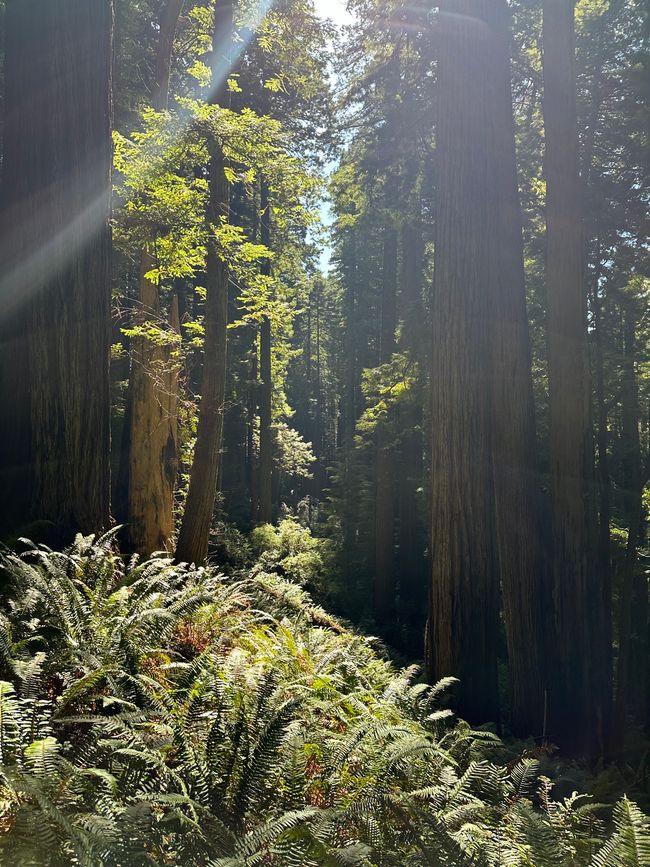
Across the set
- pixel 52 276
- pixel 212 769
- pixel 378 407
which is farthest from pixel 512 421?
pixel 378 407

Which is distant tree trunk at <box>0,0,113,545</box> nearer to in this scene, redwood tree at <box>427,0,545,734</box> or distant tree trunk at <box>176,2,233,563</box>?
redwood tree at <box>427,0,545,734</box>

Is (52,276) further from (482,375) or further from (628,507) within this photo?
(628,507)

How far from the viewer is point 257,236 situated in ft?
78.4

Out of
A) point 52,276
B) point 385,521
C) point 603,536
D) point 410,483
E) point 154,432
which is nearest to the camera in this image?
point 52,276

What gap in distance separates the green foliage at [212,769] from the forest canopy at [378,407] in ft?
0.06

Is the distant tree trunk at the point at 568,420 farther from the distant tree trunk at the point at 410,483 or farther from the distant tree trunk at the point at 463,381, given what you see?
the distant tree trunk at the point at 410,483

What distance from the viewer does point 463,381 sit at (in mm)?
6375

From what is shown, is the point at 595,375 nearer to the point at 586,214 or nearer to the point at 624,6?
the point at 586,214

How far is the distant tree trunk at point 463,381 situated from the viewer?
6.11 metres

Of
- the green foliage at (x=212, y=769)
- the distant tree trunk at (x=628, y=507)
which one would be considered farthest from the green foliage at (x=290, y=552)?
the green foliage at (x=212, y=769)

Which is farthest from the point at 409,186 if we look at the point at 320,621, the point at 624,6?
the point at 320,621

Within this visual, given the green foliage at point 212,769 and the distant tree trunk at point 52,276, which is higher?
the distant tree trunk at point 52,276

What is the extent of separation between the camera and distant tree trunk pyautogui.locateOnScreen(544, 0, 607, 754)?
6863mm

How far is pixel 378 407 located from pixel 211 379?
6.70m
